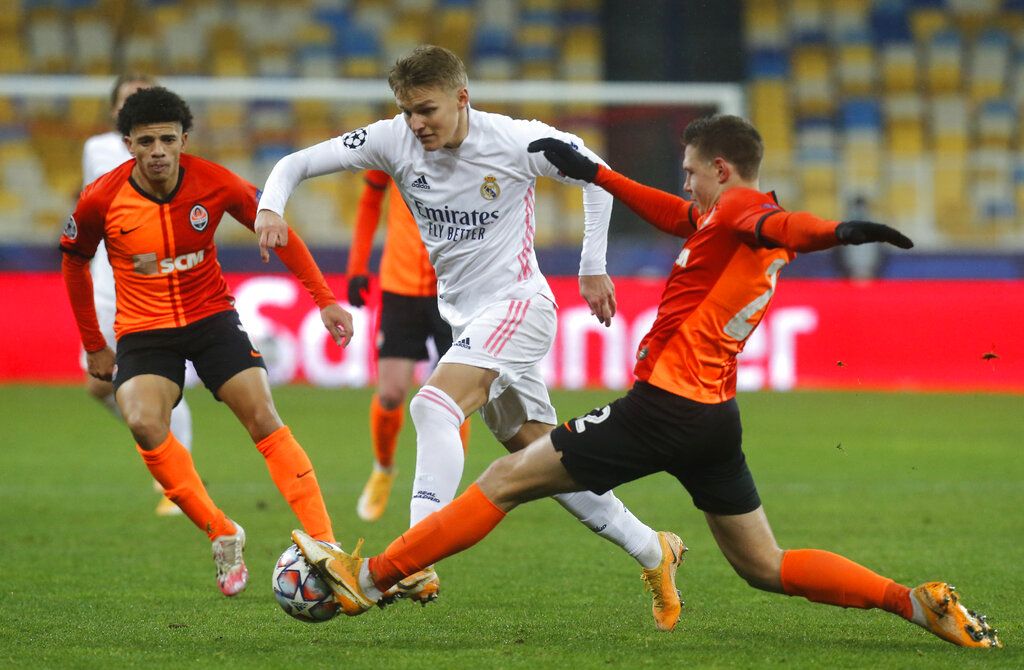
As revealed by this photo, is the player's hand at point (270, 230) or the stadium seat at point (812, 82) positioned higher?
the stadium seat at point (812, 82)

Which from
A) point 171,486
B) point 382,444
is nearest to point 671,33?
point 382,444

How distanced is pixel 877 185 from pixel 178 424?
12.7 metres

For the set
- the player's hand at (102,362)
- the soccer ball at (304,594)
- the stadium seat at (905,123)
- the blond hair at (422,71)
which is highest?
the stadium seat at (905,123)

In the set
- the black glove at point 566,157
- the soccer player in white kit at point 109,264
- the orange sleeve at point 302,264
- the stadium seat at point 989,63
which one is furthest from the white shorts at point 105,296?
the stadium seat at point 989,63

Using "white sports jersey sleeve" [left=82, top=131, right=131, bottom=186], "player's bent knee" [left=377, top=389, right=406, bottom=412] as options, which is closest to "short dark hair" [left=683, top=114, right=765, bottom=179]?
"player's bent knee" [left=377, top=389, right=406, bottom=412]

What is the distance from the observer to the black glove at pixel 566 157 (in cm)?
479

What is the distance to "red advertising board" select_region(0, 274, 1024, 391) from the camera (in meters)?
14.1

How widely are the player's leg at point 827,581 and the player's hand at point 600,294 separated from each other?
3.22 feet

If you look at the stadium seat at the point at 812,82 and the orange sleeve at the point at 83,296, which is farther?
the stadium seat at the point at 812,82

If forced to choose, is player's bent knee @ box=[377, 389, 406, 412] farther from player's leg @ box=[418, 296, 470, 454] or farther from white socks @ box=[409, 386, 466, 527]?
white socks @ box=[409, 386, 466, 527]

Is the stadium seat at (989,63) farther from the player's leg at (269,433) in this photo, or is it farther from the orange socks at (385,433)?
the player's leg at (269,433)

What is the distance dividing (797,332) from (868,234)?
34.4 feet

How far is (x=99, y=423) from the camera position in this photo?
1236cm

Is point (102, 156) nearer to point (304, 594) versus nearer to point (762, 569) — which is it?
point (304, 594)
